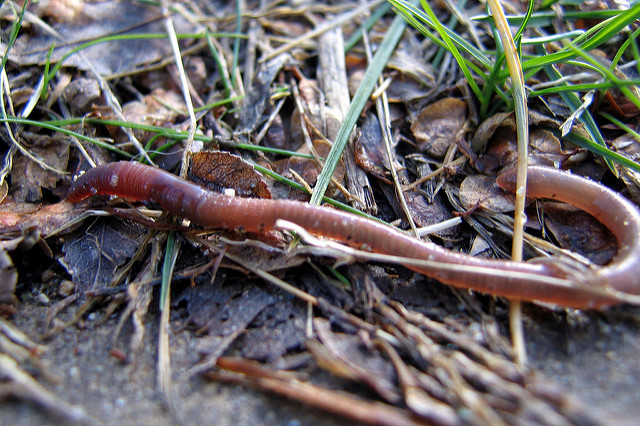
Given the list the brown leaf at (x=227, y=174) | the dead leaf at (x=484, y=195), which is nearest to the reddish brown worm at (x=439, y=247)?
the dead leaf at (x=484, y=195)

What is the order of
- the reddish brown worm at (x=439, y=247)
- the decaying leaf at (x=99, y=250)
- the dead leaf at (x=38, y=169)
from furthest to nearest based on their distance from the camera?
the dead leaf at (x=38, y=169), the decaying leaf at (x=99, y=250), the reddish brown worm at (x=439, y=247)

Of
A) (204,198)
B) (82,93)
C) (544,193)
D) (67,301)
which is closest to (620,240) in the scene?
(544,193)

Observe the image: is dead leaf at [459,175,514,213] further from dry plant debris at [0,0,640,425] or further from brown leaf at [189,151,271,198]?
brown leaf at [189,151,271,198]

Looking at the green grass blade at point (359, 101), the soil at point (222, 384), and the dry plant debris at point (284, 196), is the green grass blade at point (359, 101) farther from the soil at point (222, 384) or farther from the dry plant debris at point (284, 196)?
the soil at point (222, 384)

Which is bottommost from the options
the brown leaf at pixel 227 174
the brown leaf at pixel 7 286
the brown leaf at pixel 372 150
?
the brown leaf at pixel 7 286

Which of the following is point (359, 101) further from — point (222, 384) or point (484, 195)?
point (222, 384)

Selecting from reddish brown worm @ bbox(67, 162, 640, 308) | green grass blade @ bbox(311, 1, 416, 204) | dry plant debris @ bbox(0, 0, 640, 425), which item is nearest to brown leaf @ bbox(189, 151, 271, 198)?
dry plant debris @ bbox(0, 0, 640, 425)
